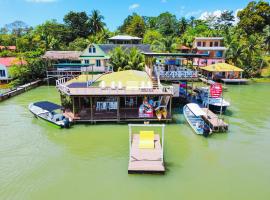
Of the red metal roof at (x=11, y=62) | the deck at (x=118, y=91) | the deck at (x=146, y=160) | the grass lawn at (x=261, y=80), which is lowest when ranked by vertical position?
the deck at (x=146, y=160)

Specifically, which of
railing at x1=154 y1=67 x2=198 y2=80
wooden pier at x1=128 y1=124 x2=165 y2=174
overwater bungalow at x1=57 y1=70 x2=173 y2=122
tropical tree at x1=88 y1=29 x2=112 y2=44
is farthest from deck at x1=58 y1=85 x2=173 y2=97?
tropical tree at x1=88 y1=29 x2=112 y2=44

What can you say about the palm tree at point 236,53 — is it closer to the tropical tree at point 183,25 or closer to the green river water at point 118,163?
the green river water at point 118,163

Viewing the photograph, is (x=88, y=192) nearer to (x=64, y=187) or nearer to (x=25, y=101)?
(x=64, y=187)

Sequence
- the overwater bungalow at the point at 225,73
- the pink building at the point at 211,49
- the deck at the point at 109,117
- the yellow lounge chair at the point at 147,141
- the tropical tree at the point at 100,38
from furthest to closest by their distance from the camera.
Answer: the tropical tree at the point at 100,38 → the pink building at the point at 211,49 → the overwater bungalow at the point at 225,73 → the deck at the point at 109,117 → the yellow lounge chair at the point at 147,141

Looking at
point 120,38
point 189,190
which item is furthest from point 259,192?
point 120,38

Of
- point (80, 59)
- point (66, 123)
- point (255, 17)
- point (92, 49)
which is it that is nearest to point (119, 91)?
point (66, 123)

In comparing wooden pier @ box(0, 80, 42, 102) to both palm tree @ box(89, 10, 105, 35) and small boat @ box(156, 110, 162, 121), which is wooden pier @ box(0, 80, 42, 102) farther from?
palm tree @ box(89, 10, 105, 35)

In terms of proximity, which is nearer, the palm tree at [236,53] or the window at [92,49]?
the window at [92,49]

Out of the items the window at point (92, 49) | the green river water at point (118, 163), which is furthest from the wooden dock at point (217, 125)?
the window at point (92, 49)
